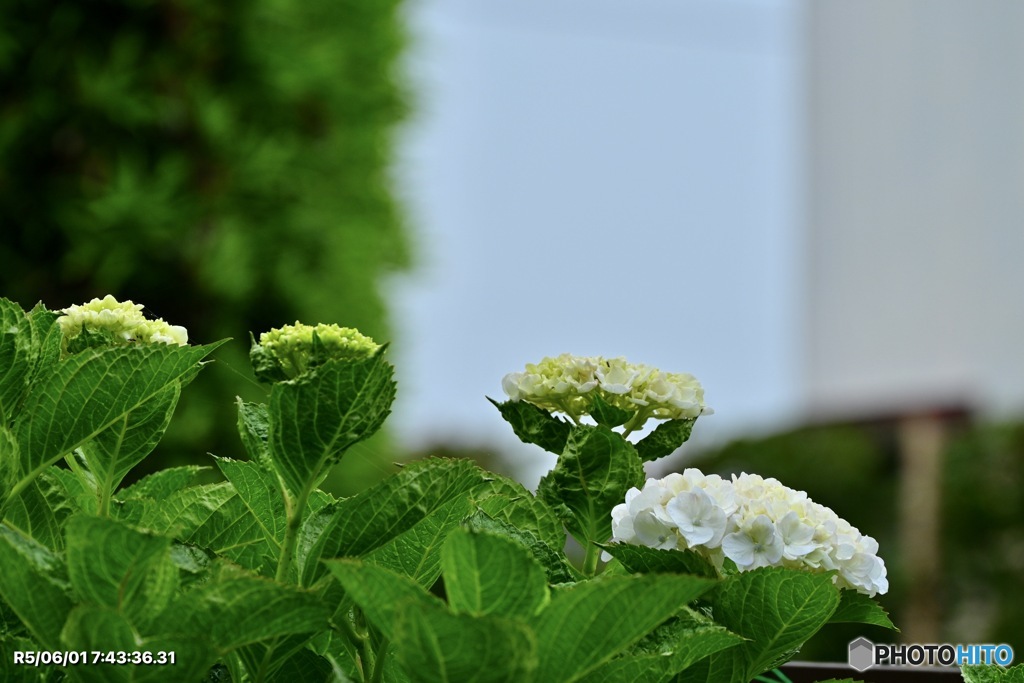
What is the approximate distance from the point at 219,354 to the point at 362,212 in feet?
2.16

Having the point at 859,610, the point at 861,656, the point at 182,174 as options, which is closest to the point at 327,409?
the point at 859,610

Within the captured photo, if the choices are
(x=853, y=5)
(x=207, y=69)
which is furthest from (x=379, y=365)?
(x=853, y=5)

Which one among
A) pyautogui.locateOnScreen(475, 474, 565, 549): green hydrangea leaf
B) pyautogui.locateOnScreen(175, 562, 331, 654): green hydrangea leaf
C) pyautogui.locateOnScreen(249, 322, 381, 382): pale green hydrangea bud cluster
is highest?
pyautogui.locateOnScreen(249, 322, 381, 382): pale green hydrangea bud cluster

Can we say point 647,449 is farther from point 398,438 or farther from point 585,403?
point 398,438

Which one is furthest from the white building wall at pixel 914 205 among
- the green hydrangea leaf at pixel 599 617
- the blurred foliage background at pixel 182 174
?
the green hydrangea leaf at pixel 599 617

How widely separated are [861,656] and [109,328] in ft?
1.57

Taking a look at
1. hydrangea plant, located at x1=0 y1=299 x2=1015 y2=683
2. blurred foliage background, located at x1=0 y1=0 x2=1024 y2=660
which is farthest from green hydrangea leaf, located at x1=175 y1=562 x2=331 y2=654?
blurred foliage background, located at x1=0 y1=0 x2=1024 y2=660

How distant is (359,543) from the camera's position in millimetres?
458

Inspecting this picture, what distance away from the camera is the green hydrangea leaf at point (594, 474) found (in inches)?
21.5

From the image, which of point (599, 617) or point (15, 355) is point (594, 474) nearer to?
point (599, 617)

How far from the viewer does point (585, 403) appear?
58 cm

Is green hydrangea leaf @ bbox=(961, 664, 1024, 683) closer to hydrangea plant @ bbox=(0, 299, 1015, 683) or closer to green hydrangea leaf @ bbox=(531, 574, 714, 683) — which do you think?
hydrangea plant @ bbox=(0, 299, 1015, 683)

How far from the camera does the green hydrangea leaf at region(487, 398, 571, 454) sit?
0.59 metres

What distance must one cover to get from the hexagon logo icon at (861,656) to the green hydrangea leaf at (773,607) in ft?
0.79
